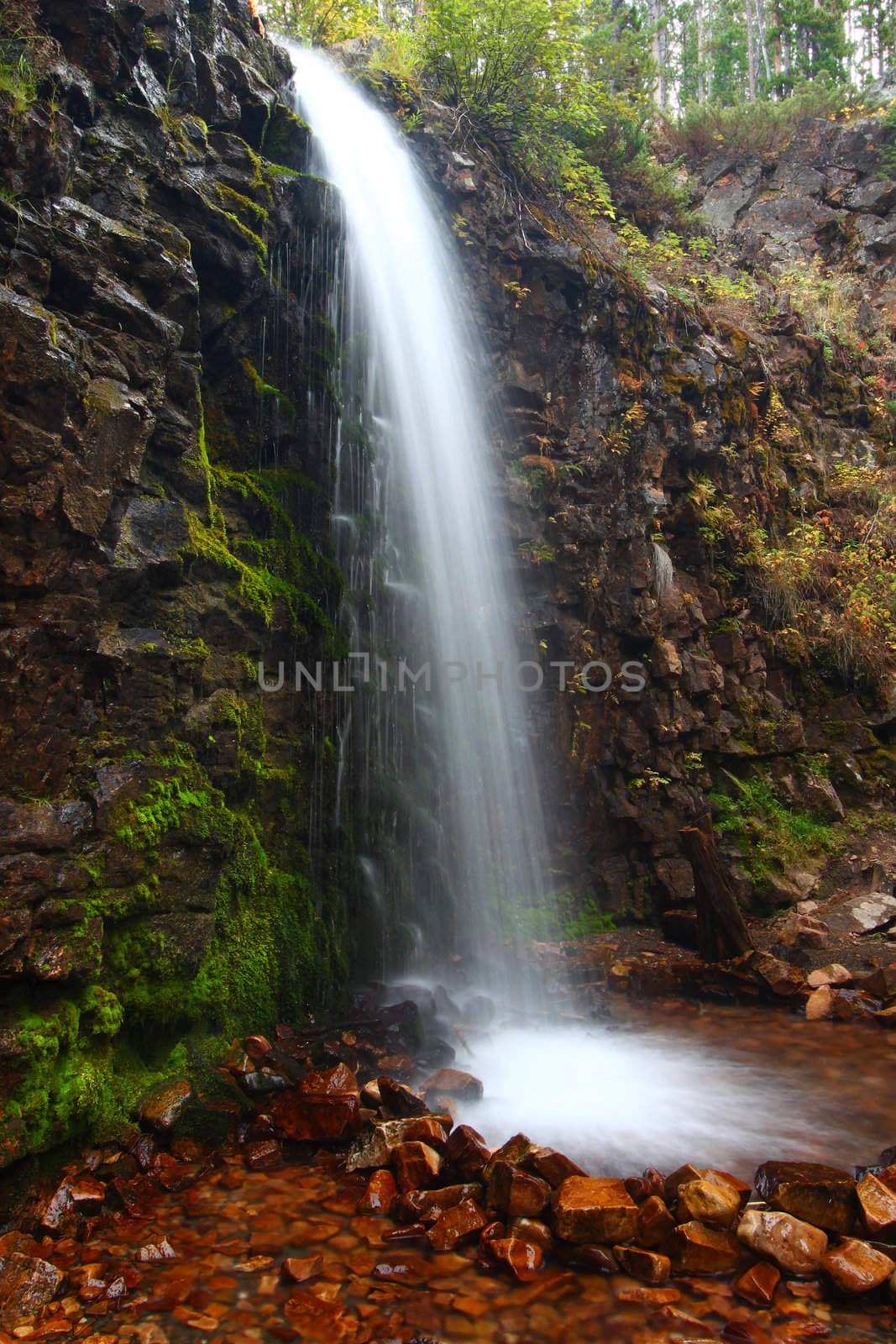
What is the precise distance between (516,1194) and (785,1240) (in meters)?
1.16

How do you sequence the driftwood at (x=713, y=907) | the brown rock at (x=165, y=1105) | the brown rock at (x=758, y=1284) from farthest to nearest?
the driftwood at (x=713, y=907) < the brown rock at (x=165, y=1105) < the brown rock at (x=758, y=1284)

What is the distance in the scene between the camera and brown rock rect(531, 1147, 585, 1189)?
3.74m

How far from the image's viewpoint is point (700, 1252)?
325 centimetres

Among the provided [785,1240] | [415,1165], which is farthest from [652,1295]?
[415,1165]

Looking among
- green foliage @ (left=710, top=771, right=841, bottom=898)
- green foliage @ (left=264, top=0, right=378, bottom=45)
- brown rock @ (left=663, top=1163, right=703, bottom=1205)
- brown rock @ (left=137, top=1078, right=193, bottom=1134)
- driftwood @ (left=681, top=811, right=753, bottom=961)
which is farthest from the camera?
green foliage @ (left=264, top=0, right=378, bottom=45)

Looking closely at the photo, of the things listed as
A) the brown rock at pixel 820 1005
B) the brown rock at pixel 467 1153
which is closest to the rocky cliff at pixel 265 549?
the brown rock at pixel 467 1153

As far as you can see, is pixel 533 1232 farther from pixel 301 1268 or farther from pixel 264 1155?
pixel 264 1155

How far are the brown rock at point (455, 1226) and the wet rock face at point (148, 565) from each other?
6.32 feet

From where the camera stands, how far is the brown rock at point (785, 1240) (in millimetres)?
3211

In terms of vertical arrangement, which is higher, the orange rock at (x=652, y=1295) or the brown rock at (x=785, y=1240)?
the brown rock at (x=785, y=1240)

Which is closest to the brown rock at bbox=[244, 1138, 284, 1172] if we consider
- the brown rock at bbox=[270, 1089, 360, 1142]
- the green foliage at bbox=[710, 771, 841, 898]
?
the brown rock at bbox=[270, 1089, 360, 1142]

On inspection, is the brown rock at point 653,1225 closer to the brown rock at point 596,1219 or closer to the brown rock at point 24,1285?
the brown rock at point 596,1219

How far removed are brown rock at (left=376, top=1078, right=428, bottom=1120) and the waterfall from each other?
2538 mm

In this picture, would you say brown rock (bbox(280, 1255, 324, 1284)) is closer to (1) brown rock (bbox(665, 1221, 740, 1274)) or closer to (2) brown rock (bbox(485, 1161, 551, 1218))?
(2) brown rock (bbox(485, 1161, 551, 1218))
